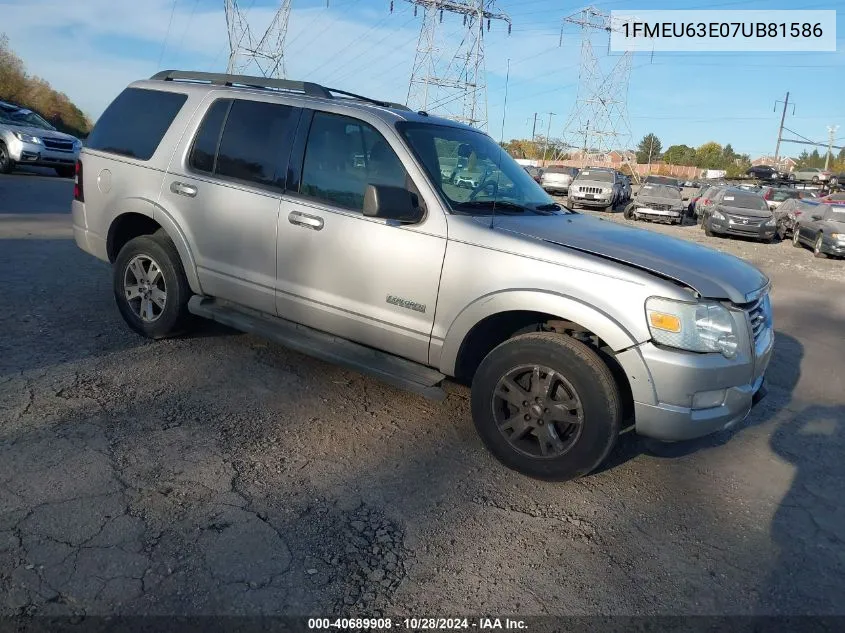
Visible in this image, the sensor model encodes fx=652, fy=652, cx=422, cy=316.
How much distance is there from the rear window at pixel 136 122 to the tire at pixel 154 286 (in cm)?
71

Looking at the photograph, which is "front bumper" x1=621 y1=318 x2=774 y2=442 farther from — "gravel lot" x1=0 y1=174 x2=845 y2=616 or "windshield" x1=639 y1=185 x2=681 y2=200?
"windshield" x1=639 y1=185 x2=681 y2=200

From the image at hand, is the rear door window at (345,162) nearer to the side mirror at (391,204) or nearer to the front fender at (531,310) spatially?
the side mirror at (391,204)

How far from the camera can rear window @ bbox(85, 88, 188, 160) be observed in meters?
5.07

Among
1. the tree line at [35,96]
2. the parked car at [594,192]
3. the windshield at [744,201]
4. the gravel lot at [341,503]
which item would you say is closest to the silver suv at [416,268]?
the gravel lot at [341,503]

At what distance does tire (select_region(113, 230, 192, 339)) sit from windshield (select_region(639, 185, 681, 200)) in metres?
20.4

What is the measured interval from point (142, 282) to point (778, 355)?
237 inches

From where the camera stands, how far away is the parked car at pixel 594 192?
85.1 feet

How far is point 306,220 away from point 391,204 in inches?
29.4

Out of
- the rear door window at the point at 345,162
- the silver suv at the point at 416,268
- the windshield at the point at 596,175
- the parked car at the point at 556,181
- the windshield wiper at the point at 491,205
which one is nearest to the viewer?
the silver suv at the point at 416,268

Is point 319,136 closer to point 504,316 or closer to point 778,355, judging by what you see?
point 504,316

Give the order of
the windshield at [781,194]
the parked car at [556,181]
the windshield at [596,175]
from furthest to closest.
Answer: the parked car at [556,181], the windshield at [781,194], the windshield at [596,175]

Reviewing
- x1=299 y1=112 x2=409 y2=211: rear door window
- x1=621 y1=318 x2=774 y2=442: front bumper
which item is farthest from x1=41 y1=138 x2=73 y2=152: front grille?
x1=621 y1=318 x2=774 y2=442: front bumper

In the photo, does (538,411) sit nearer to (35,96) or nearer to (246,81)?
(246,81)

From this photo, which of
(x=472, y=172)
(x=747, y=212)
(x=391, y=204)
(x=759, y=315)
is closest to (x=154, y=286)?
(x=391, y=204)
